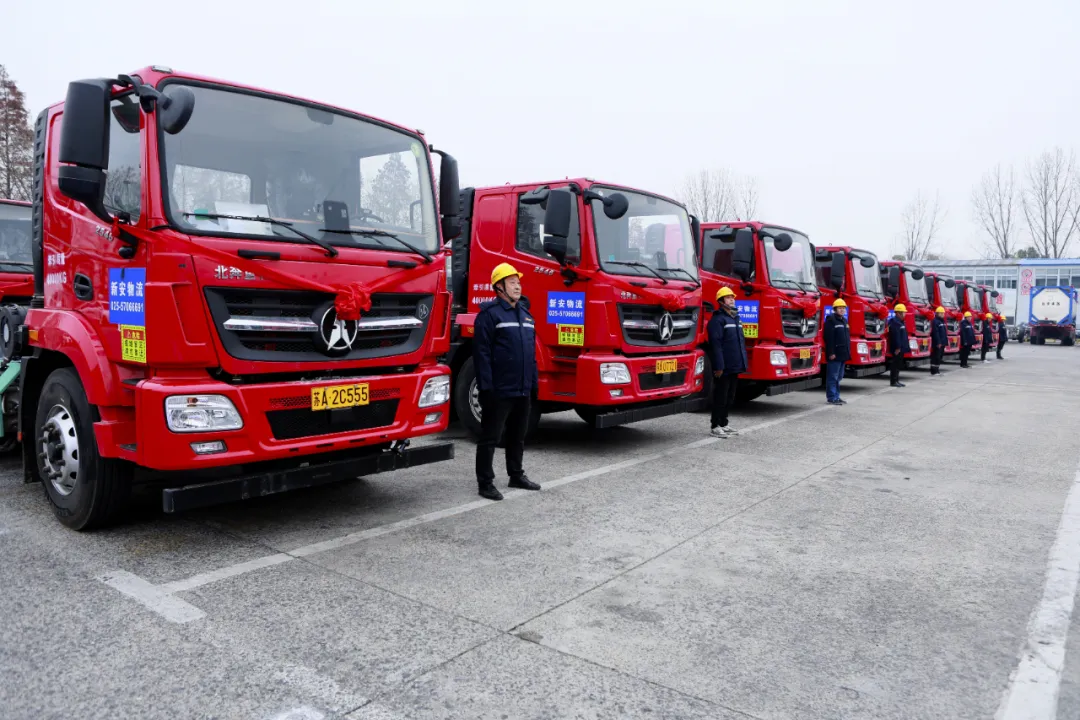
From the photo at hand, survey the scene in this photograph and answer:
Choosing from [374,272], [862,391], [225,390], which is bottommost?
[862,391]

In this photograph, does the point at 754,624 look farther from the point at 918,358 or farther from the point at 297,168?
the point at 918,358

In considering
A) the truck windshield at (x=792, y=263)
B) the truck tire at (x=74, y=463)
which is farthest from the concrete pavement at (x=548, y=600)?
the truck windshield at (x=792, y=263)

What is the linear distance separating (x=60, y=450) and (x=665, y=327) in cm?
518

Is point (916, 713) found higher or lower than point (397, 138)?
lower

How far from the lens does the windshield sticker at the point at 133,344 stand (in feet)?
13.6

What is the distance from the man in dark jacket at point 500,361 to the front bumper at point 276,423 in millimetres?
690

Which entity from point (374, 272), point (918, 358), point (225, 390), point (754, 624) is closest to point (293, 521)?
point (225, 390)

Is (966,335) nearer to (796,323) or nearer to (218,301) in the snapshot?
(796,323)

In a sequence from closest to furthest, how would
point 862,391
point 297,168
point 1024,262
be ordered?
1. point 297,168
2. point 862,391
3. point 1024,262

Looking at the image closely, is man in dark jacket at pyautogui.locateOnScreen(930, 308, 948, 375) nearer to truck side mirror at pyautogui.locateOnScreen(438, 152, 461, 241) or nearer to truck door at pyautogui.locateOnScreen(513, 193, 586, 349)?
truck door at pyautogui.locateOnScreen(513, 193, 586, 349)

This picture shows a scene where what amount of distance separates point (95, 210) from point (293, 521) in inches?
86.8

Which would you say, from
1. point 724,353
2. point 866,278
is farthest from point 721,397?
point 866,278

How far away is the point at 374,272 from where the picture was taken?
16.0 feet

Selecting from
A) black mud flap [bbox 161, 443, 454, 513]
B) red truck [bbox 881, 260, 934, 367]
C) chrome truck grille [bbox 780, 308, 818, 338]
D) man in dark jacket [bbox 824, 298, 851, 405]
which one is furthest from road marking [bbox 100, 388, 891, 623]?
red truck [bbox 881, 260, 934, 367]
